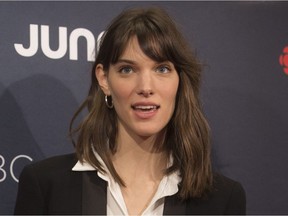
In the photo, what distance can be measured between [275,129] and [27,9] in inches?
39.1

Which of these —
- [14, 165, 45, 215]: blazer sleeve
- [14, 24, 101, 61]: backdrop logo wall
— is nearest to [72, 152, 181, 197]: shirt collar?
[14, 165, 45, 215]: blazer sleeve

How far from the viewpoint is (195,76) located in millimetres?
1374

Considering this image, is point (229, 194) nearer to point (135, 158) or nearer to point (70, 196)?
point (135, 158)

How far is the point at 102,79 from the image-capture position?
136cm

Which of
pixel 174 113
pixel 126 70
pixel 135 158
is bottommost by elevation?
pixel 135 158

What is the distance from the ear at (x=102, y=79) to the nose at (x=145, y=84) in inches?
4.5

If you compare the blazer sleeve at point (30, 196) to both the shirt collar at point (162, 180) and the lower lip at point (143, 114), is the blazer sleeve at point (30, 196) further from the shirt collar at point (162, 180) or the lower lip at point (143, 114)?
the lower lip at point (143, 114)

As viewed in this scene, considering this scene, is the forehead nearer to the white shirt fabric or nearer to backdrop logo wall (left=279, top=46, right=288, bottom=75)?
the white shirt fabric

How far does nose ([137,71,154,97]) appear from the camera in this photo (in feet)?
4.12

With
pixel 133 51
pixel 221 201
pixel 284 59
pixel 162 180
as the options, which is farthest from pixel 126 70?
pixel 284 59

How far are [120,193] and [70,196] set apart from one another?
0.13 metres

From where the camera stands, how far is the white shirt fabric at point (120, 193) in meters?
1.29

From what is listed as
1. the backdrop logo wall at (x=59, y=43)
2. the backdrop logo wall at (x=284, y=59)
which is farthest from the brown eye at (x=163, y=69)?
the backdrop logo wall at (x=284, y=59)

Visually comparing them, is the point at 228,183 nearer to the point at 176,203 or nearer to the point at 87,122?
the point at 176,203
